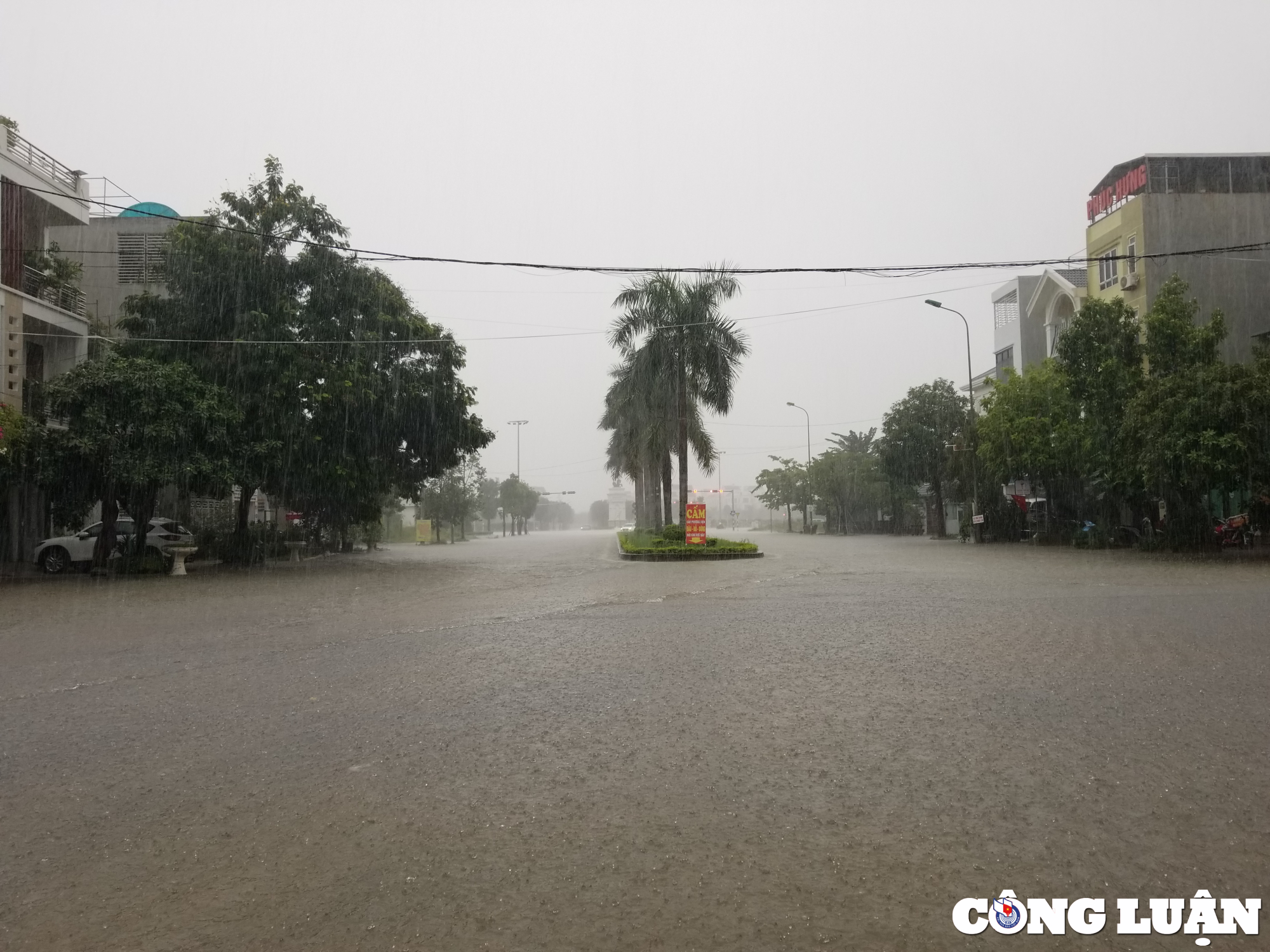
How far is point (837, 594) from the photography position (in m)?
15.1

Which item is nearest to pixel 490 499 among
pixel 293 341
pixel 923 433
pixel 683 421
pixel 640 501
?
pixel 640 501

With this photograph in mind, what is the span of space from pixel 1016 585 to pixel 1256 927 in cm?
1354

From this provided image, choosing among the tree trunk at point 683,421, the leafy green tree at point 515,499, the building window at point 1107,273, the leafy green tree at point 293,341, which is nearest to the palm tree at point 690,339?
the tree trunk at point 683,421

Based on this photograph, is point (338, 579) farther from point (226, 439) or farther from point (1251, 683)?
point (1251, 683)

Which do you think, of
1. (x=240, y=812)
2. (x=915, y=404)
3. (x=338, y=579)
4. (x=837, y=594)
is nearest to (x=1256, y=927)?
(x=240, y=812)

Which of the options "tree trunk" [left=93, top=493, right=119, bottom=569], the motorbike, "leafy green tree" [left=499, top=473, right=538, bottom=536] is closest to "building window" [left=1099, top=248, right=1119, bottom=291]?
the motorbike

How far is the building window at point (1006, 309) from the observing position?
5744 centimetres

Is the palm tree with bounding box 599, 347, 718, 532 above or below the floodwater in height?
above

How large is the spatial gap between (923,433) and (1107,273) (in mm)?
17999

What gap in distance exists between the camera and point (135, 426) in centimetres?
2166

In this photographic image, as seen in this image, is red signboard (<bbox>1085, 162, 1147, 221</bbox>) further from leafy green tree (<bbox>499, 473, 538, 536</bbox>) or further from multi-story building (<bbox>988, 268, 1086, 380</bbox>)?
leafy green tree (<bbox>499, 473, 538, 536</bbox>)

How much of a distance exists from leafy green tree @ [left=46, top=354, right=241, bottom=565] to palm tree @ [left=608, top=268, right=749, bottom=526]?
1517 centimetres

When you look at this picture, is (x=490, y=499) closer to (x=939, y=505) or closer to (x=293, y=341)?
(x=939, y=505)

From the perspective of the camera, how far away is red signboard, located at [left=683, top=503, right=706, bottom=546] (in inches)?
1153
